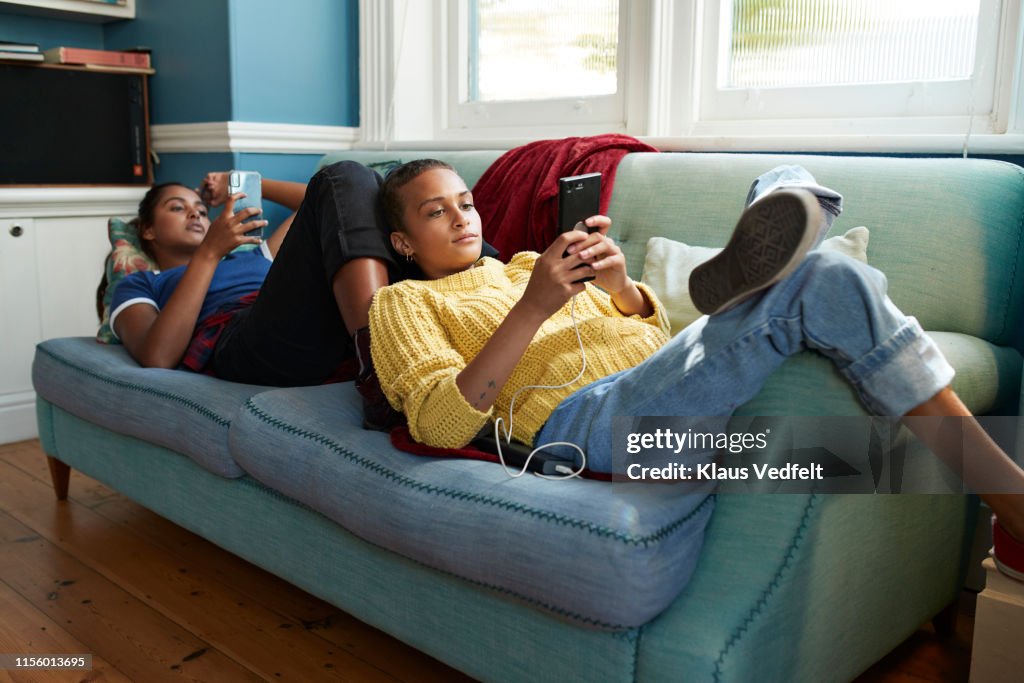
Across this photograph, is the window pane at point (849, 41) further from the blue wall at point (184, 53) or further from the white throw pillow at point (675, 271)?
the blue wall at point (184, 53)

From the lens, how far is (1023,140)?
176 cm

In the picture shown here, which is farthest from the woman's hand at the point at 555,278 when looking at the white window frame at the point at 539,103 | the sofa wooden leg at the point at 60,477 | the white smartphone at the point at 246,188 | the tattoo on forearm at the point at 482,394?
the sofa wooden leg at the point at 60,477

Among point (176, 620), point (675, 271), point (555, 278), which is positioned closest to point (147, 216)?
point (176, 620)

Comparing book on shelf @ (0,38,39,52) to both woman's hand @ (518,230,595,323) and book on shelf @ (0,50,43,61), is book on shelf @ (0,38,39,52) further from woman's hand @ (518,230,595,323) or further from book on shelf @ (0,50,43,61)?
woman's hand @ (518,230,595,323)

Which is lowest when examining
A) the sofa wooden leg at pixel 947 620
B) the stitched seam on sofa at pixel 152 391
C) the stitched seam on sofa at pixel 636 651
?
the sofa wooden leg at pixel 947 620

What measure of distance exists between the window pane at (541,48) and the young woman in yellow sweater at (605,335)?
115 cm

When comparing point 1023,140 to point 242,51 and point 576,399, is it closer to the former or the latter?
point 576,399

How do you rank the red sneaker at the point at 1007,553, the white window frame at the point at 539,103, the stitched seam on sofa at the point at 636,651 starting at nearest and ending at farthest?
the stitched seam on sofa at the point at 636,651
the red sneaker at the point at 1007,553
the white window frame at the point at 539,103

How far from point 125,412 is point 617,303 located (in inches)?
43.4

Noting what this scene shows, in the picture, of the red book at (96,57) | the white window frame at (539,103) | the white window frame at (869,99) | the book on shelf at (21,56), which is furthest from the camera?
the red book at (96,57)

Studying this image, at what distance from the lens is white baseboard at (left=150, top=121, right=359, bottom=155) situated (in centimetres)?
296

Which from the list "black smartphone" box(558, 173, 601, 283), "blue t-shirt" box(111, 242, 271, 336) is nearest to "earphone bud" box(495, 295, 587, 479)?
"black smartphone" box(558, 173, 601, 283)

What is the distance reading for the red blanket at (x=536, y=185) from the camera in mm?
2047

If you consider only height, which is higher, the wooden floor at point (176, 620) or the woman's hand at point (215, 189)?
the woman's hand at point (215, 189)
